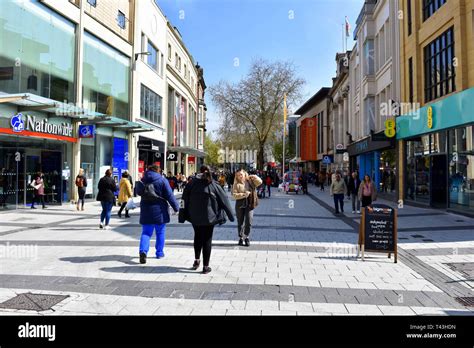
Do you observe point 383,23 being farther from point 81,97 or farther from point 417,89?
point 81,97

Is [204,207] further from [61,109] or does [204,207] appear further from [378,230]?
[61,109]

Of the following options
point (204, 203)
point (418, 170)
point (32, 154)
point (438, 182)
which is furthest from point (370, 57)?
point (204, 203)

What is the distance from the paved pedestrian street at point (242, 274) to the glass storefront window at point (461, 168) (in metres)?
3.37

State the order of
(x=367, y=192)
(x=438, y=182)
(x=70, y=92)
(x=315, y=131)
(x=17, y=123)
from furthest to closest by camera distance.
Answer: (x=315, y=131), (x=70, y=92), (x=438, y=182), (x=17, y=123), (x=367, y=192)

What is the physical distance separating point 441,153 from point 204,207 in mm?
13323

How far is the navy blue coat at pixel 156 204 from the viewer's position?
660 cm

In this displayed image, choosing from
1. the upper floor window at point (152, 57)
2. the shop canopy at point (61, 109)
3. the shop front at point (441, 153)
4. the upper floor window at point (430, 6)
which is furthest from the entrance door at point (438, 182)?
the upper floor window at point (152, 57)

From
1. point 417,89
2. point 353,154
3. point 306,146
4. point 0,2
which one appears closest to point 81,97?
point 0,2

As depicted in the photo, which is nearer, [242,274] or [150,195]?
[242,274]

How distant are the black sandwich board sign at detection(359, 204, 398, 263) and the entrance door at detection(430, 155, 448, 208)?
10588 millimetres

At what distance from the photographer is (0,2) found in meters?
14.0

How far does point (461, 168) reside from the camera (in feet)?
46.1

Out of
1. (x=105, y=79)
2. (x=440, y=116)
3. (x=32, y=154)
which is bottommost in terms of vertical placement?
(x=32, y=154)

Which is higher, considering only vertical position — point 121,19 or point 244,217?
point 121,19
